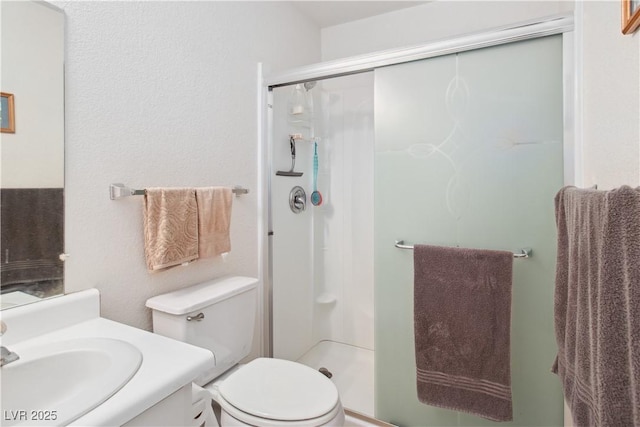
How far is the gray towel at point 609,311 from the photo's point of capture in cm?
45

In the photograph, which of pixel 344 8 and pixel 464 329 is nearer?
pixel 464 329

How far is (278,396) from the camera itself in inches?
46.6

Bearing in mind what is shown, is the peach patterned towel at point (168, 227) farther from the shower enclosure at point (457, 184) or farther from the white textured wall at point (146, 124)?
the shower enclosure at point (457, 184)

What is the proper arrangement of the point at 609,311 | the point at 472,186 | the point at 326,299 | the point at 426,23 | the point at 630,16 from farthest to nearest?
the point at 326,299 → the point at 426,23 → the point at 472,186 → the point at 630,16 → the point at 609,311

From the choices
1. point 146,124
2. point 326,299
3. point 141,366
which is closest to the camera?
point 141,366

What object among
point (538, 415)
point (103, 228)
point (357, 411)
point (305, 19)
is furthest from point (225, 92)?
point (538, 415)

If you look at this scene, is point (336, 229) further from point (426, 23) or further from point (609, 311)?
point (609, 311)

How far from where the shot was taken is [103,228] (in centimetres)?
113

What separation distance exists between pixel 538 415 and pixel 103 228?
5.82 feet

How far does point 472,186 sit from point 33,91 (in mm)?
1528

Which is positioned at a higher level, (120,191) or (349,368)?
(120,191)

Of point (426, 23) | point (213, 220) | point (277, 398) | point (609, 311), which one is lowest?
point (277, 398)

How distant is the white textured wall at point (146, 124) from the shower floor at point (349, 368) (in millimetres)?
882

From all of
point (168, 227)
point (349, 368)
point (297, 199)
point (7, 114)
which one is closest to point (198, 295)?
point (168, 227)
